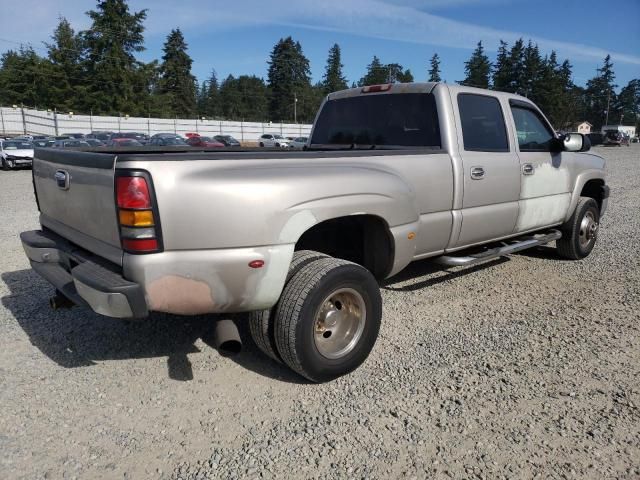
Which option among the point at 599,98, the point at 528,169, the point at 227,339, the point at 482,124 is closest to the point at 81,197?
the point at 227,339

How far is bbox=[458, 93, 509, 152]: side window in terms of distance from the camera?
14.2 ft

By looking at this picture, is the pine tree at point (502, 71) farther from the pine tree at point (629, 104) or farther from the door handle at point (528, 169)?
the door handle at point (528, 169)

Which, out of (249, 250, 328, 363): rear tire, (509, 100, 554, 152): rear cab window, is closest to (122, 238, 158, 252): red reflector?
(249, 250, 328, 363): rear tire

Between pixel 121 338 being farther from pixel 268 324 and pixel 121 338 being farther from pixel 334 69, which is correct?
pixel 334 69

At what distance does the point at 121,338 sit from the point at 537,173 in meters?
4.18

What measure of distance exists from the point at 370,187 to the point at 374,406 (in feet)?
4.59

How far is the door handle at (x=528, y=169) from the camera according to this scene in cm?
478

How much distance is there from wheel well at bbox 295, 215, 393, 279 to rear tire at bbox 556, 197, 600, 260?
329cm

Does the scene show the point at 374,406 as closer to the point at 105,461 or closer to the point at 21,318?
the point at 105,461

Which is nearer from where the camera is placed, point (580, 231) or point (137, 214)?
point (137, 214)

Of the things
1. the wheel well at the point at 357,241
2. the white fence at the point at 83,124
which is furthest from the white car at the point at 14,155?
the white fence at the point at 83,124

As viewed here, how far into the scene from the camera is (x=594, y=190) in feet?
21.0

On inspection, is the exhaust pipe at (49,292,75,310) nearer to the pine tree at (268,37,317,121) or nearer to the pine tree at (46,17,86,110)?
the pine tree at (46,17,86,110)

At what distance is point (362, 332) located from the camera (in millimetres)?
3293
